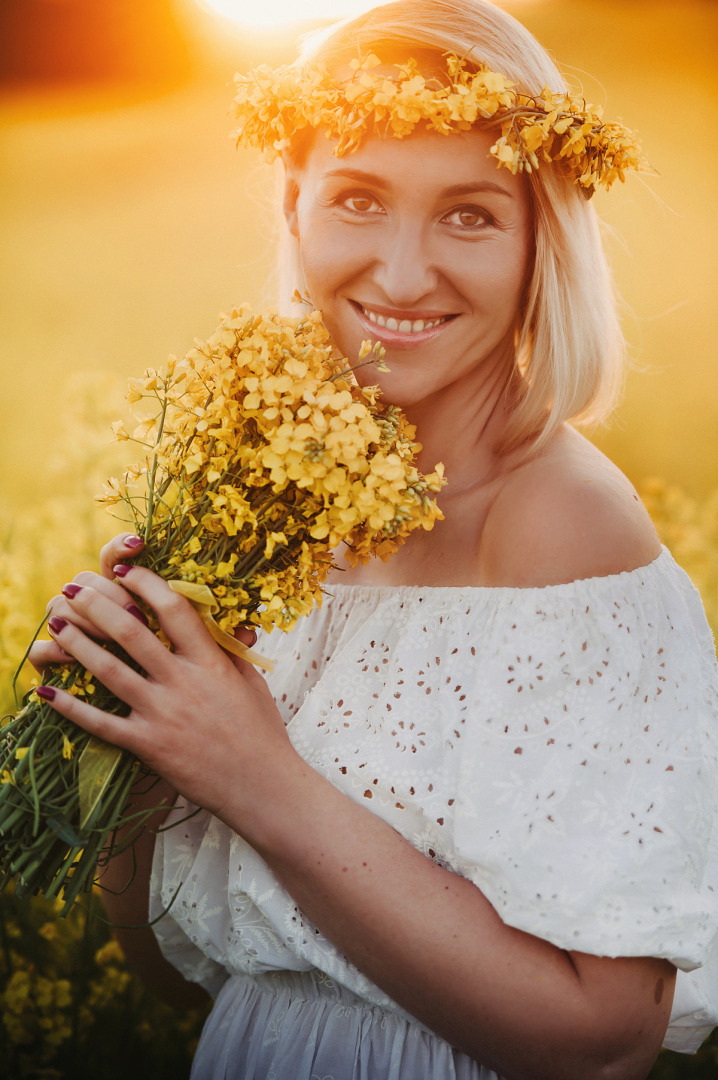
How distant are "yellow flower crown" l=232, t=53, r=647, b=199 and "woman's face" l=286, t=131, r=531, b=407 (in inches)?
1.7

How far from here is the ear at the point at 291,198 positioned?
64.6 inches

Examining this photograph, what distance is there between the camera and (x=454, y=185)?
4.40 ft

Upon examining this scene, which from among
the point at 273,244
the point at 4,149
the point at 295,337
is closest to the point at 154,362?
the point at 4,149

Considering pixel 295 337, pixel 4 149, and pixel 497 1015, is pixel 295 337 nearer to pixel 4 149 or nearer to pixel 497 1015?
pixel 497 1015

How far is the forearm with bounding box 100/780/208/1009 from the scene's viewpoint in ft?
5.33

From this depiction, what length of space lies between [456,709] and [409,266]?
2.55ft

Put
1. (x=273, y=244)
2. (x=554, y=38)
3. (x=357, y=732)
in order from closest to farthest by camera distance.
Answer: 1. (x=357, y=732)
2. (x=273, y=244)
3. (x=554, y=38)

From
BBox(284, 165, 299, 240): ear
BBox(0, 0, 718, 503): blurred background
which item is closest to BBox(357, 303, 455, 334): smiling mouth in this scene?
BBox(284, 165, 299, 240): ear

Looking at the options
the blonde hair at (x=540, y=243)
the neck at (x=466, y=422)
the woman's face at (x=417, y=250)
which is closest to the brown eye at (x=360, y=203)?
A: the woman's face at (x=417, y=250)

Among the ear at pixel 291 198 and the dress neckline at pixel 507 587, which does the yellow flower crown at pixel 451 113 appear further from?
the dress neckline at pixel 507 587

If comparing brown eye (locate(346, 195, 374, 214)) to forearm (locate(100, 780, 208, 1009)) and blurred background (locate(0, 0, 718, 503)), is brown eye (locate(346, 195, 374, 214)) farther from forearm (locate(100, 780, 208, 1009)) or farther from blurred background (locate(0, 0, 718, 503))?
blurred background (locate(0, 0, 718, 503))

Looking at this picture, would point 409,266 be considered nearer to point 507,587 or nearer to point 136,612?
point 507,587

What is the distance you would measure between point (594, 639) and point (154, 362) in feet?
13.4

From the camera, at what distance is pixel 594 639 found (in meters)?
1.26
